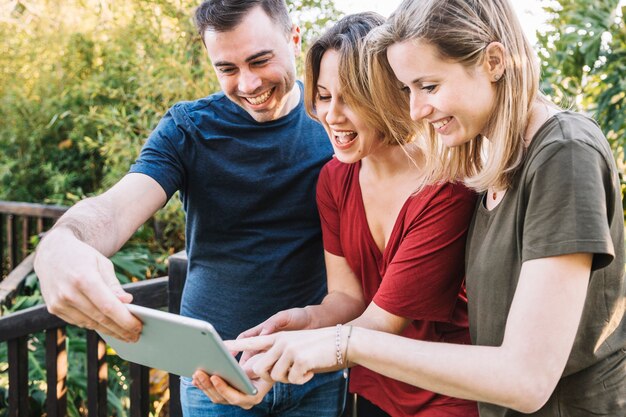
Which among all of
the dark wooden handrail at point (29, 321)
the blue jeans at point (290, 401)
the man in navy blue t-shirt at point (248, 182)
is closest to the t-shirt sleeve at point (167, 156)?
the man in navy blue t-shirt at point (248, 182)

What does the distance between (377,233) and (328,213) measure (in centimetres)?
19

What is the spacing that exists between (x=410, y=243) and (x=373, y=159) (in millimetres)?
341

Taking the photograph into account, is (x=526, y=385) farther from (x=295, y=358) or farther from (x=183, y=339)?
(x=183, y=339)

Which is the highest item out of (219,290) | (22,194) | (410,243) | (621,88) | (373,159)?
(621,88)

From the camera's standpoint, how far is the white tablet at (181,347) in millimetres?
1224

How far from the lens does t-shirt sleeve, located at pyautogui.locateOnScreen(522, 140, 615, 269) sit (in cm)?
112

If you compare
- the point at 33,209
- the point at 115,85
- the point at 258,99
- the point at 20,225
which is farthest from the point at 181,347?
the point at 20,225

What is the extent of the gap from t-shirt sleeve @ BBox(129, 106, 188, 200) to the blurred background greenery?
5.85ft

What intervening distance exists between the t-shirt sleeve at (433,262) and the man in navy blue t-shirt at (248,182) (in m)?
0.52

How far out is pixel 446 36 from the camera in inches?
50.7

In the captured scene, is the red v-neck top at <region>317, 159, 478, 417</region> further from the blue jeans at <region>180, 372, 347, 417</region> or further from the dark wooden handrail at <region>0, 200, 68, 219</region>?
the dark wooden handrail at <region>0, 200, 68, 219</region>

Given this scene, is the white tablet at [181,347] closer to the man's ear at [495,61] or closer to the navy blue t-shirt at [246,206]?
the navy blue t-shirt at [246,206]

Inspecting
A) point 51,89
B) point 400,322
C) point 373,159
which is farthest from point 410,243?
point 51,89

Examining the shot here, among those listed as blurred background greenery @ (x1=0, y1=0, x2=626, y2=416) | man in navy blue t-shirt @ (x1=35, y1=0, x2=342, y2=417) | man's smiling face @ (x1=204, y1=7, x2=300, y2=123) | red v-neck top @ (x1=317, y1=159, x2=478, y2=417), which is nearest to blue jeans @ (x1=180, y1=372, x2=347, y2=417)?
man in navy blue t-shirt @ (x1=35, y1=0, x2=342, y2=417)
